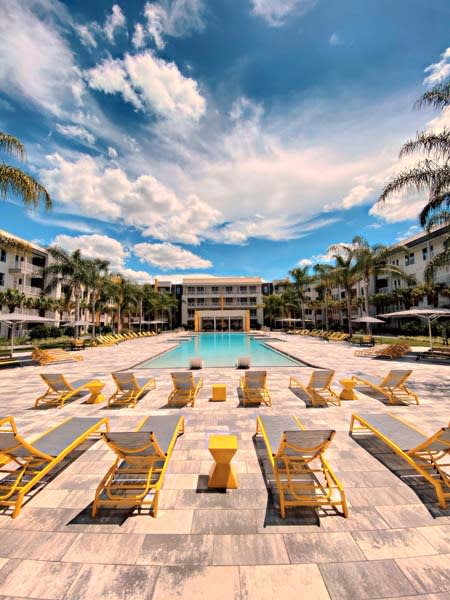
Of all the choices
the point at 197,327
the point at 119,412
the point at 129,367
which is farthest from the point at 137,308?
the point at 119,412

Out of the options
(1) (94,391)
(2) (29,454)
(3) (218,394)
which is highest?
(2) (29,454)

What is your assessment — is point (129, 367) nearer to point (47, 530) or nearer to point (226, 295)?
point (47, 530)

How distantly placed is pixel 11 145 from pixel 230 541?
1218cm

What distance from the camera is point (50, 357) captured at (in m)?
14.9

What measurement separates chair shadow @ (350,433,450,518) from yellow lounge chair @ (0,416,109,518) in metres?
4.89

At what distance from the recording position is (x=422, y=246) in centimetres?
3388

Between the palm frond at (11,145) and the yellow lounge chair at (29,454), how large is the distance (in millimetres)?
9097

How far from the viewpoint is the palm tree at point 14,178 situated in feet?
29.6

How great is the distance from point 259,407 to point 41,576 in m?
5.52

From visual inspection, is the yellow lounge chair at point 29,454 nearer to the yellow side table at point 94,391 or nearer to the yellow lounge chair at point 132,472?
the yellow lounge chair at point 132,472

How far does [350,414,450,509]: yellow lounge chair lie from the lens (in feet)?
11.6

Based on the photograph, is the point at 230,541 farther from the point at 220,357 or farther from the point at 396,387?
the point at 220,357

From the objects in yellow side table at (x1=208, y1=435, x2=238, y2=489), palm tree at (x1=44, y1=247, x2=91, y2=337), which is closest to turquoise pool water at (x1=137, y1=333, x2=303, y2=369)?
palm tree at (x1=44, y1=247, x2=91, y2=337)

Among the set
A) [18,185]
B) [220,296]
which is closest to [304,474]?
[18,185]
